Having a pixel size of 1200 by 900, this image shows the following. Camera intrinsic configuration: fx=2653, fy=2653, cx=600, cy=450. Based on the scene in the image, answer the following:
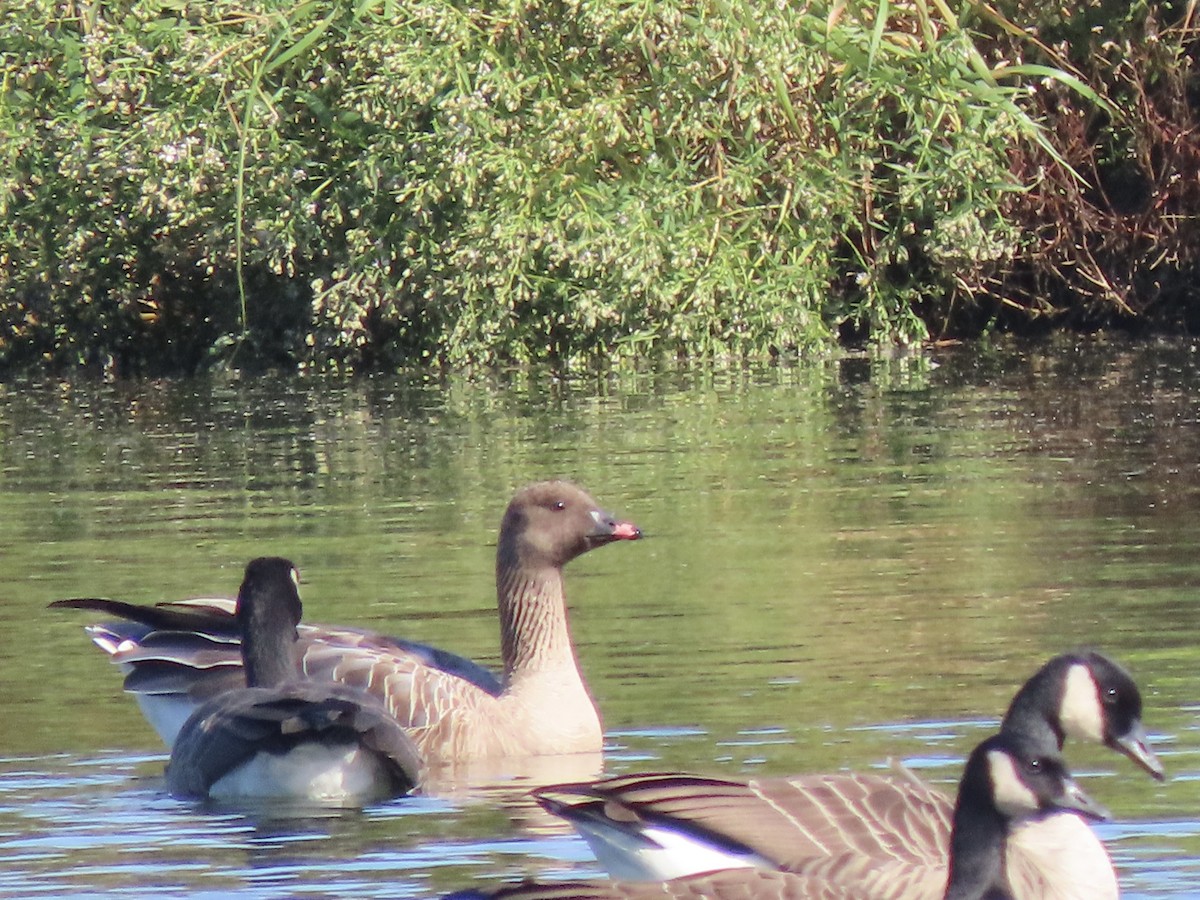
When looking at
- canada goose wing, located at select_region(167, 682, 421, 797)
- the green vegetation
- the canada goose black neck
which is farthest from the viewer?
the green vegetation

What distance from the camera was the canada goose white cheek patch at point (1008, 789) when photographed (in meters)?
5.53

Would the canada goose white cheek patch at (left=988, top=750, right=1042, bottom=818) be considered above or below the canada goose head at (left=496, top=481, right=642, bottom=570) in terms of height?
below

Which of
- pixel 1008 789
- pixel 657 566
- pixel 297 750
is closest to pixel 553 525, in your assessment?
pixel 297 750

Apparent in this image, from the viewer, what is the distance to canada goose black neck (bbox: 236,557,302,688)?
8586mm

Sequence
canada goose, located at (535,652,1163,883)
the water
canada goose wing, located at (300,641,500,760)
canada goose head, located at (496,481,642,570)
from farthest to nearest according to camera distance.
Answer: canada goose head, located at (496,481,642,570)
canada goose wing, located at (300,641,500,760)
the water
canada goose, located at (535,652,1163,883)

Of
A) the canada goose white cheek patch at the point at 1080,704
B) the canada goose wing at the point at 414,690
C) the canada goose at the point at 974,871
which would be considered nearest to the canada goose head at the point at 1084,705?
the canada goose white cheek patch at the point at 1080,704

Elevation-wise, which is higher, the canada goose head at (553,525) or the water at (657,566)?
the canada goose head at (553,525)

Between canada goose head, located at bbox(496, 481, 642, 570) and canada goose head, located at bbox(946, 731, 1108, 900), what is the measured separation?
3961mm

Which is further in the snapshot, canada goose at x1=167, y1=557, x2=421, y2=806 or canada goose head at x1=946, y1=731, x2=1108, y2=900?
canada goose at x1=167, y1=557, x2=421, y2=806

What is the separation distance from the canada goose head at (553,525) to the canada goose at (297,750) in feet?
4.53

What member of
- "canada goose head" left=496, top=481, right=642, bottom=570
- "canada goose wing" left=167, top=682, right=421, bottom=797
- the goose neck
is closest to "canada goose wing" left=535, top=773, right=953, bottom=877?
"canada goose wing" left=167, top=682, right=421, bottom=797

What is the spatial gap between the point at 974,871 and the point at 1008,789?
0.63ft

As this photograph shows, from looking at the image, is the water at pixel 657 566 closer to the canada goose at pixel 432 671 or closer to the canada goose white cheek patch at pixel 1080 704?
the canada goose at pixel 432 671

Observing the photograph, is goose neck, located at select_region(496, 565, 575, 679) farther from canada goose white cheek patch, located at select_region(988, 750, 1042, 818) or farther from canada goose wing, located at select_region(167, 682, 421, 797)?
canada goose white cheek patch, located at select_region(988, 750, 1042, 818)
